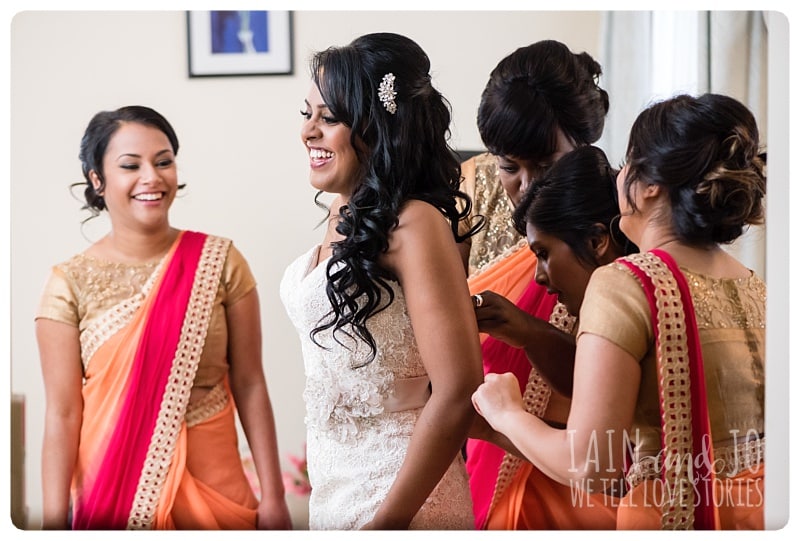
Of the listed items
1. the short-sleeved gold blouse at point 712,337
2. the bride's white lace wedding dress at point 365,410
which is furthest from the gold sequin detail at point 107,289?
the short-sleeved gold blouse at point 712,337

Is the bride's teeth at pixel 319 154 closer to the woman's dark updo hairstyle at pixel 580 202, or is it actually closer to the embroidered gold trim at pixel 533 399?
the woman's dark updo hairstyle at pixel 580 202

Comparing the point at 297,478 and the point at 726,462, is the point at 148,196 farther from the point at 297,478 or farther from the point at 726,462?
the point at 726,462

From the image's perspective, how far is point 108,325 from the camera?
1.58 m

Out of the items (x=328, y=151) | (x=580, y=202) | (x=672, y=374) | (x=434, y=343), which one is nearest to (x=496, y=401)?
(x=434, y=343)

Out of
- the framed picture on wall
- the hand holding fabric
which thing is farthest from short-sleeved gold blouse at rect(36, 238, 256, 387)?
the hand holding fabric

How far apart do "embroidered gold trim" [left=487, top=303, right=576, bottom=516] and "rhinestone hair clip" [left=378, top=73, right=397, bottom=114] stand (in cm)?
48

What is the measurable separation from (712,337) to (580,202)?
31 cm

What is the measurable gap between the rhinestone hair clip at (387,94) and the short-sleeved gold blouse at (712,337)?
16.5 inches

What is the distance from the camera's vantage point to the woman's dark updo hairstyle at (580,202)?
1521 mm

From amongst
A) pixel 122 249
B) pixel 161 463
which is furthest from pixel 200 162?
pixel 161 463

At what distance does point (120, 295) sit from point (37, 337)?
6.8 inches

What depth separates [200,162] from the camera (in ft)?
5.32

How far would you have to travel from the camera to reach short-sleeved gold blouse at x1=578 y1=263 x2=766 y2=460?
1283 millimetres
